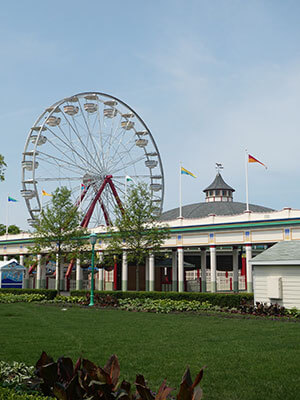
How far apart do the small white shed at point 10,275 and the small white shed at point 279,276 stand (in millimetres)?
23739

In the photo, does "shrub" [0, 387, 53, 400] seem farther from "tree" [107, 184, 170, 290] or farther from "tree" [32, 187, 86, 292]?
"tree" [32, 187, 86, 292]

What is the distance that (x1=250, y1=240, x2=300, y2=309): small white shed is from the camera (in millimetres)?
20859

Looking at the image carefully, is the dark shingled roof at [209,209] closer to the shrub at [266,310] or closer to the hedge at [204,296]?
the hedge at [204,296]

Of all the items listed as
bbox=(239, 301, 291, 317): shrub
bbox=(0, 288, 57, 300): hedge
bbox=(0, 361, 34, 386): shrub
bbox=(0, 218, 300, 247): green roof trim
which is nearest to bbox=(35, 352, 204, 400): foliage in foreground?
bbox=(0, 361, 34, 386): shrub

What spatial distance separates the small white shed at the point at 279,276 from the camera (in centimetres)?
2086

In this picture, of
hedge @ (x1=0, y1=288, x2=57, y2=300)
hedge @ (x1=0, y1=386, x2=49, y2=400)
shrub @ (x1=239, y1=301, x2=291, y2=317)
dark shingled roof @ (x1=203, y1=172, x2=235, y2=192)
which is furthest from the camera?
dark shingled roof @ (x1=203, y1=172, x2=235, y2=192)

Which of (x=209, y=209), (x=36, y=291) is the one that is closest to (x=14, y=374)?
(x=36, y=291)

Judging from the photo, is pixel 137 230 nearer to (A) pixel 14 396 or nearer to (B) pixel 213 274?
(B) pixel 213 274

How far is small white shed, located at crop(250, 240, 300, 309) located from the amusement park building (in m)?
10.6

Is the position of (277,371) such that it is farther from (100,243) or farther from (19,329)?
(100,243)

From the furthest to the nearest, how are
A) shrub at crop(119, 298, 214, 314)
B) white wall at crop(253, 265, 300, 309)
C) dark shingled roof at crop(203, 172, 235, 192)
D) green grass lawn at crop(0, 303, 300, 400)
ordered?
1. dark shingled roof at crop(203, 172, 235, 192)
2. shrub at crop(119, 298, 214, 314)
3. white wall at crop(253, 265, 300, 309)
4. green grass lawn at crop(0, 303, 300, 400)

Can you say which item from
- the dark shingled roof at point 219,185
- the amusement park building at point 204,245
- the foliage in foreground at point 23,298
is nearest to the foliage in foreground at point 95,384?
the foliage in foreground at point 23,298

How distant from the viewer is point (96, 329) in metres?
15.7

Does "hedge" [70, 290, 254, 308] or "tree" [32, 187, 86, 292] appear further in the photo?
"tree" [32, 187, 86, 292]
